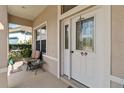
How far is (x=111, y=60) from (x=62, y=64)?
2.34 meters

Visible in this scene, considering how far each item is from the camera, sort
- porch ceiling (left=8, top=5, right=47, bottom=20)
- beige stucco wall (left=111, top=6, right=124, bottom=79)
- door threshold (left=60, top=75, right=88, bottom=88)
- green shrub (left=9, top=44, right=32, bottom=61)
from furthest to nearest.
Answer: green shrub (left=9, top=44, right=32, bottom=61), porch ceiling (left=8, top=5, right=47, bottom=20), door threshold (left=60, top=75, right=88, bottom=88), beige stucco wall (left=111, top=6, right=124, bottom=79)

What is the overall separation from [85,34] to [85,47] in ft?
→ 1.07

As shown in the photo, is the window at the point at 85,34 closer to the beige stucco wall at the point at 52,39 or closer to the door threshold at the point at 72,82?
the door threshold at the point at 72,82

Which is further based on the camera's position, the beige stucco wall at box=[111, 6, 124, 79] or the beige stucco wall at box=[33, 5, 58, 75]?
the beige stucco wall at box=[33, 5, 58, 75]

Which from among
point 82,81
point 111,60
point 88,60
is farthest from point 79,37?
point 111,60

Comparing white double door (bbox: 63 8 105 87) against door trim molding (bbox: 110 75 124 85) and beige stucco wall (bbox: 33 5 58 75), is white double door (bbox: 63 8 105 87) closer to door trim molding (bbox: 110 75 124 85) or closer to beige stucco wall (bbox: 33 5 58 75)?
door trim molding (bbox: 110 75 124 85)

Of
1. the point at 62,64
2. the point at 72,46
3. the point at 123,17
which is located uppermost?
the point at 123,17

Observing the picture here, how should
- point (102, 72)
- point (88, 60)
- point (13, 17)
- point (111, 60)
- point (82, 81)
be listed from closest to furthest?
point (111, 60) → point (102, 72) → point (88, 60) → point (82, 81) → point (13, 17)

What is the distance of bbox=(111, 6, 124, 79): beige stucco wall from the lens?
209 cm

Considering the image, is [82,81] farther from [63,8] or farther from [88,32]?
[63,8]

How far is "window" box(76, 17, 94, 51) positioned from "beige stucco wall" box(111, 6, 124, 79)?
891 millimetres

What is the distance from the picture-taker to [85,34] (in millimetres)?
3365

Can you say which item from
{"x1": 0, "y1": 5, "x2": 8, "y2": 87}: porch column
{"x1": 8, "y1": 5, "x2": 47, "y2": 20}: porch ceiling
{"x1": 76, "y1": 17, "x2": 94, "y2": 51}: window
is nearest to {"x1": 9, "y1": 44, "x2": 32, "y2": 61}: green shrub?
{"x1": 8, "y1": 5, "x2": 47, "y2": 20}: porch ceiling

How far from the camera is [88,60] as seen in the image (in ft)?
10.6
